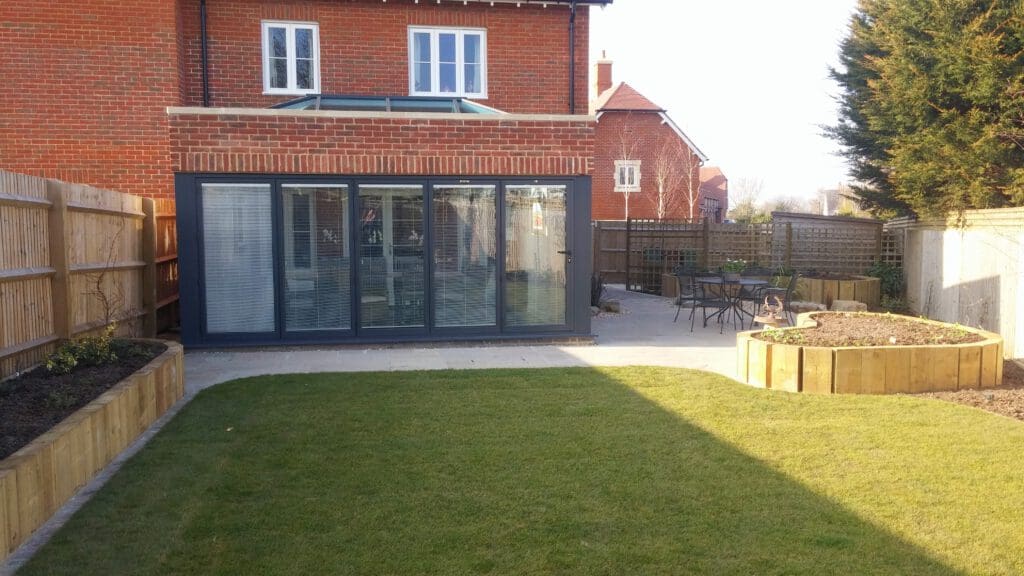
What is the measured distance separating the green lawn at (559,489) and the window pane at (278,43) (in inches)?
283

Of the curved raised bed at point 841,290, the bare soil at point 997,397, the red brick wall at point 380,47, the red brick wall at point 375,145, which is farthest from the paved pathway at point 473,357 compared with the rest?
the red brick wall at point 380,47

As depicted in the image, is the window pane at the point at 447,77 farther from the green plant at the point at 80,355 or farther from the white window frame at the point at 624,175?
the white window frame at the point at 624,175

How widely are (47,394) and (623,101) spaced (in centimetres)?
2850

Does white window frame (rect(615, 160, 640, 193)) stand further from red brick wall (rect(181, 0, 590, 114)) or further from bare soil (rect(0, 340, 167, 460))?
bare soil (rect(0, 340, 167, 460))

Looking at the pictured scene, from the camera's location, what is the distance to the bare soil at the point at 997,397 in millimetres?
6991

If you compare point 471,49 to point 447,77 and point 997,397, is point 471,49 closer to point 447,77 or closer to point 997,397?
point 447,77

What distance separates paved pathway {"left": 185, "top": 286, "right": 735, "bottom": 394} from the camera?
29.1 ft

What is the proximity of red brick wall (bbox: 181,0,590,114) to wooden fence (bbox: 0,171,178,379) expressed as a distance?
9.70 ft

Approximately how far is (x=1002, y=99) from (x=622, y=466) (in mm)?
9708

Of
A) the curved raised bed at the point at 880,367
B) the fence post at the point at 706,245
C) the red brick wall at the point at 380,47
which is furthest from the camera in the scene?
the fence post at the point at 706,245

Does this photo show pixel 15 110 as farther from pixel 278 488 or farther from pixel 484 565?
pixel 484 565

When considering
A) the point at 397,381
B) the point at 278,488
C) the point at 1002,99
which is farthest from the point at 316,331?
the point at 1002,99

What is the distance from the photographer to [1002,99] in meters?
11.5

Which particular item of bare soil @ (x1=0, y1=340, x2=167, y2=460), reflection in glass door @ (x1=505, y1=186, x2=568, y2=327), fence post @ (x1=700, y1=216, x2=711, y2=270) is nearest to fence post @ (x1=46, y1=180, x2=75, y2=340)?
bare soil @ (x1=0, y1=340, x2=167, y2=460)
